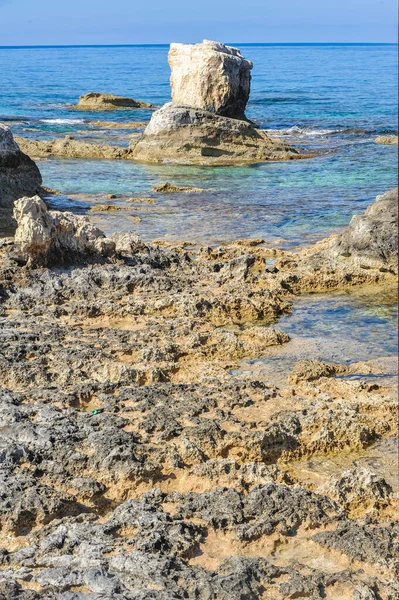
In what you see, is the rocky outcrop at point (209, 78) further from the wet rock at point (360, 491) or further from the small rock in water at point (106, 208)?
the wet rock at point (360, 491)

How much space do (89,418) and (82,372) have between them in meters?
0.97

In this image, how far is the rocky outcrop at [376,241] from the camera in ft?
33.1

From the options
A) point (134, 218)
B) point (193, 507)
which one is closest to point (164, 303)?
point (193, 507)

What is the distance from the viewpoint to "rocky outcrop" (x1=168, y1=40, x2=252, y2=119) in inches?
960

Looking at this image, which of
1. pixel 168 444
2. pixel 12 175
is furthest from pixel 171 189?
pixel 168 444

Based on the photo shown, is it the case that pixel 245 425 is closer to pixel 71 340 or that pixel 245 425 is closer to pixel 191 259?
pixel 71 340

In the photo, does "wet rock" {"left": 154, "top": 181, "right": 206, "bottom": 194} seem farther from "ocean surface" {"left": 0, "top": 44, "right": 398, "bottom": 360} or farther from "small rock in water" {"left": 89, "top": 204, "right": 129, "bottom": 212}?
"small rock in water" {"left": 89, "top": 204, "right": 129, "bottom": 212}

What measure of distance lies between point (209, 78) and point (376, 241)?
15.6 m

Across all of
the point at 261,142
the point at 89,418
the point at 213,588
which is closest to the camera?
the point at 213,588

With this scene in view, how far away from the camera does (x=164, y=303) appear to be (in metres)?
8.59

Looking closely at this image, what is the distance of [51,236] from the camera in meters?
9.61

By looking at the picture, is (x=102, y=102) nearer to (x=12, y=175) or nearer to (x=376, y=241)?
(x=12, y=175)

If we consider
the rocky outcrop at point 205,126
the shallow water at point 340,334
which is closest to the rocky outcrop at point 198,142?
the rocky outcrop at point 205,126

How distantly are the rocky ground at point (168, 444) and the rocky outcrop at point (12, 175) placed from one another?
5263mm
